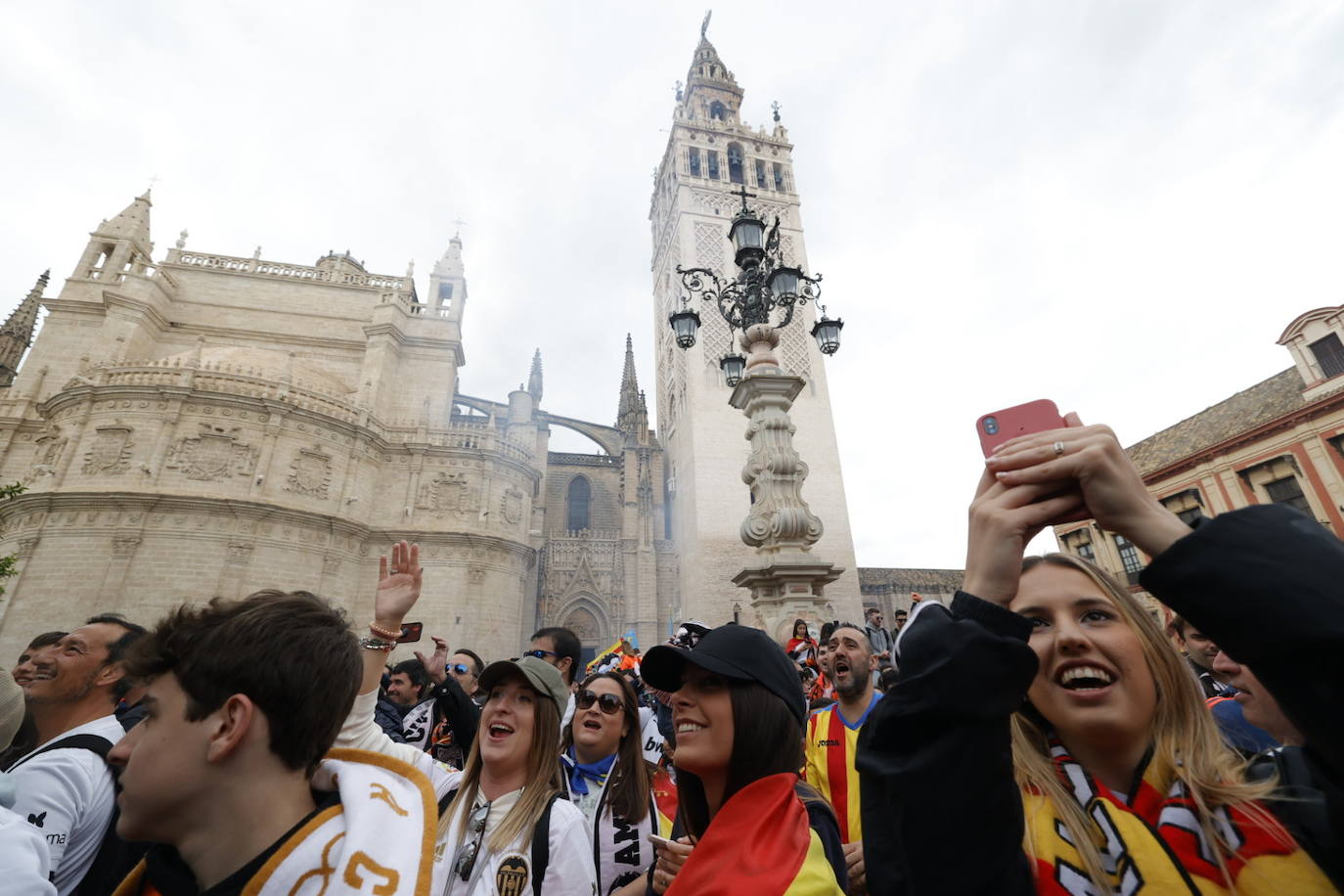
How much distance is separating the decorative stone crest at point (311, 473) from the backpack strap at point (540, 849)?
2104cm

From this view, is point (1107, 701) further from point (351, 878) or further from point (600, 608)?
point (600, 608)

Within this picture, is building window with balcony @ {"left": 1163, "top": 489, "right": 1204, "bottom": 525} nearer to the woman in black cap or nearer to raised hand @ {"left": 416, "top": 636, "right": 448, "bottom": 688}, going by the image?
raised hand @ {"left": 416, "top": 636, "right": 448, "bottom": 688}

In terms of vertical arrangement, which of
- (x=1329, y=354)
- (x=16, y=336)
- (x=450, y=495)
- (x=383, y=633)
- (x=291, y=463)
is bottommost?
(x=383, y=633)

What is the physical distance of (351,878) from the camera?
1.34m

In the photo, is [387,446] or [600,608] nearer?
[387,446]

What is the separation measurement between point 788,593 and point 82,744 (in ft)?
19.1

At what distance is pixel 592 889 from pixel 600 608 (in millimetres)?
23576

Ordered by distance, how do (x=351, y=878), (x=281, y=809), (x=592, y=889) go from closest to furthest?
(x=351, y=878), (x=281, y=809), (x=592, y=889)

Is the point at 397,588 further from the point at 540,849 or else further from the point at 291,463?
the point at 291,463

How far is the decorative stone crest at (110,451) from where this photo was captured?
17.9 meters

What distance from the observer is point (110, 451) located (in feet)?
59.5

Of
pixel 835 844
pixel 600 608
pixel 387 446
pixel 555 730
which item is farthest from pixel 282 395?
pixel 835 844

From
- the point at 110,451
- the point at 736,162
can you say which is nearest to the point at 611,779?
the point at 110,451

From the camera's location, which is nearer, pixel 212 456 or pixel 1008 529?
pixel 1008 529
